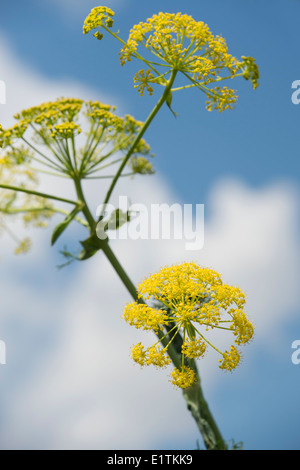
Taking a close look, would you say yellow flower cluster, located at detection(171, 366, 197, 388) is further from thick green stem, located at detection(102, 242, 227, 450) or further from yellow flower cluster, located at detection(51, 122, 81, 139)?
yellow flower cluster, located at detection(51, 122, 81, 139)

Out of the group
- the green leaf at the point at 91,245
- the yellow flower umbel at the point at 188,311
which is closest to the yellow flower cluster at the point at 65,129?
the green leaf at the point at 91,245

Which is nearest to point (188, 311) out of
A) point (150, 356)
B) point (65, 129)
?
point (150, 356)

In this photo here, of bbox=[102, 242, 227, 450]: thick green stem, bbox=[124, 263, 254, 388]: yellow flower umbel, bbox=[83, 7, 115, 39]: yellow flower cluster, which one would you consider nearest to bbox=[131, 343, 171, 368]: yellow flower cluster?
bbox=[124, 263, 254, 388]: yellow flower umbel

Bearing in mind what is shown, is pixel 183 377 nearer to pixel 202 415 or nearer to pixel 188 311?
pixel 188 311

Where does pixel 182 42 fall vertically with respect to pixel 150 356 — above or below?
above

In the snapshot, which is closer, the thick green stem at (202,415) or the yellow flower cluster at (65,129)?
the thick green stem at (202,415)

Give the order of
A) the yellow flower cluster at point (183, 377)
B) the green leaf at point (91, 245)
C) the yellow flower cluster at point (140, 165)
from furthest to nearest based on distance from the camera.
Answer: the yellow flower cluster at point (140, 165), the green leaf at point (91, 245), the yellow flower cluster at point (183, 377)

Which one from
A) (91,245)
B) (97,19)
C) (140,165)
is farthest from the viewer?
(140,165)

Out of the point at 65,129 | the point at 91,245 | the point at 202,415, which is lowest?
the point at 202,415

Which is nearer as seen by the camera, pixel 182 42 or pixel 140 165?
pixel 182 42

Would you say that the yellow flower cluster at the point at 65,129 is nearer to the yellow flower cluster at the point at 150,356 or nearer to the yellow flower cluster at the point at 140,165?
the yellow flower cluster at the point at 140,165

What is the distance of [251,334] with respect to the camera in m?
2.76
